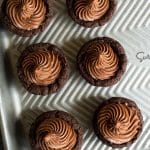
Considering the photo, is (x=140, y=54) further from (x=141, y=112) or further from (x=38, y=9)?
(x=38, y=9)

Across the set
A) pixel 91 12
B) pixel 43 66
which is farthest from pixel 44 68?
pixel 91 12

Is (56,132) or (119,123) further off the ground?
(119,123)

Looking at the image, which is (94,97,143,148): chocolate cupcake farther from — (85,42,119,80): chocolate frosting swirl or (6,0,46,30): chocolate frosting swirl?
(6,0,46,30): chocolate frosting swirl

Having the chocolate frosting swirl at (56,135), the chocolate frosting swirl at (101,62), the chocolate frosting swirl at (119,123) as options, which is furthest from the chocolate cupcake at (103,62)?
the chocolate frosting swirl at (56,135)

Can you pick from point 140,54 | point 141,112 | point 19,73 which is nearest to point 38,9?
point 19,73

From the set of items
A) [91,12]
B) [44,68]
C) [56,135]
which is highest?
[91,12]

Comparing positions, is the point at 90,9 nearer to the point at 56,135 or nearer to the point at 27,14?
the point at 27,14

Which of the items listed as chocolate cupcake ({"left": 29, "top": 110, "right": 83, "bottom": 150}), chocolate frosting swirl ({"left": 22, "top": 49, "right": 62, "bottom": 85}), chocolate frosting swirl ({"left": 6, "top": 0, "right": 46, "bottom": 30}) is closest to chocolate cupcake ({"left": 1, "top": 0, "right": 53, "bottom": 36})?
chocolate frosting swirl ({"left": 6, "top": 0, "right": 46, "bottom": 30})
